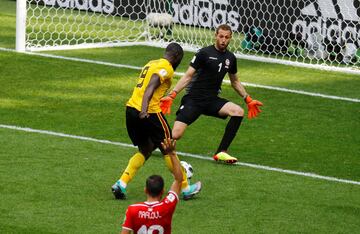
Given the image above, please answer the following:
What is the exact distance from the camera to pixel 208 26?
23750 mm

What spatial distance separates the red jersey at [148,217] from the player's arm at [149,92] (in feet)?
9.56

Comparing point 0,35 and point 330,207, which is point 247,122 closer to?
point 330,207

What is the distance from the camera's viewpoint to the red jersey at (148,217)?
8328 mm

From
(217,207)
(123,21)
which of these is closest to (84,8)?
(123,21)

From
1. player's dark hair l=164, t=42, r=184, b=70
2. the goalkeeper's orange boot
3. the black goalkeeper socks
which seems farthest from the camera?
the black goalkeeper socks

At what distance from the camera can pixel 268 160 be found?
14273mm

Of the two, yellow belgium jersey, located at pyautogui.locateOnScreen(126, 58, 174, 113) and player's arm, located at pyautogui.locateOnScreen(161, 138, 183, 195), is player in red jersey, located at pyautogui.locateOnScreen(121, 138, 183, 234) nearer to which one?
player's arm, located at pyautogui.locateOnScreen(161, 138, 183, 195)

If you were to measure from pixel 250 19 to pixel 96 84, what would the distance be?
18.5ft

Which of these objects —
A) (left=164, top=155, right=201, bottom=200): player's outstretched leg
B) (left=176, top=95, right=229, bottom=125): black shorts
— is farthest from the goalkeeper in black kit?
(left=164, top=155, right=201, bottom=200): player's outstretched leg

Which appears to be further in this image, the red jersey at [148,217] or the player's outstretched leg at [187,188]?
the player's outstretched leg at [187,188]

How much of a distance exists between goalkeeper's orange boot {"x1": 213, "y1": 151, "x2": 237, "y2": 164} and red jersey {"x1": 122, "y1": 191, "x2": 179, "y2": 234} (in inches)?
211

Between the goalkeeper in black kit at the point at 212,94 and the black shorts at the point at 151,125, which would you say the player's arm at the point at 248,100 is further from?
the black shorts at the point at 151,125

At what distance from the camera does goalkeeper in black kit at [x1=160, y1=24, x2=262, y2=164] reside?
1378cm

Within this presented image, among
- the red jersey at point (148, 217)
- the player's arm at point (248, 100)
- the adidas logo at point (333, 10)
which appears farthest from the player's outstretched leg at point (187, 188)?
the adidas logo at point (333, 10)
